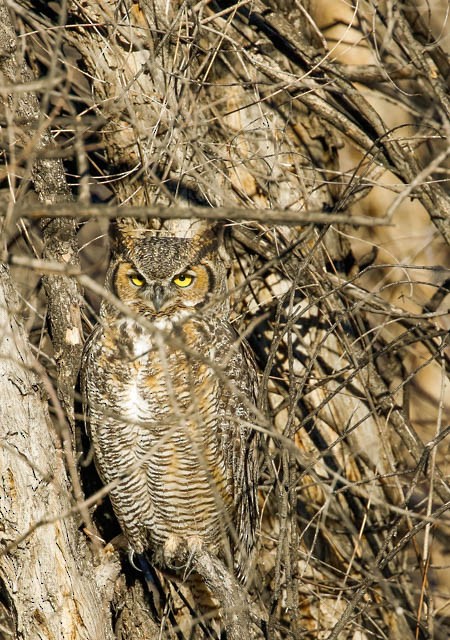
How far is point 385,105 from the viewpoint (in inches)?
133

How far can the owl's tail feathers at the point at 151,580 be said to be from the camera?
10.0 ft

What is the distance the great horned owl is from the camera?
2637 millimetres

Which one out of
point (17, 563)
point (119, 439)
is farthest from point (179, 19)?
point (17, 563)

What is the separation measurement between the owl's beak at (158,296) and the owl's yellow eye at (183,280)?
0.07 meters

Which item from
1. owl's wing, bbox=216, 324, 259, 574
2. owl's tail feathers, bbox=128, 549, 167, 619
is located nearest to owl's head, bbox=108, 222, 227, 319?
owl's wing, bbox=216, 324, 259, 574

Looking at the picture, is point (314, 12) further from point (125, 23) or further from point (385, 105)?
point (125, 23)

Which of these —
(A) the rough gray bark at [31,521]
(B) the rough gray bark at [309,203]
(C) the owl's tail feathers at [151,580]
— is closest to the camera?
(A) the rough gray bark at [31,521]

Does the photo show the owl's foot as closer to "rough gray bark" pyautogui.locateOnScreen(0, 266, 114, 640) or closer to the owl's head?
"rough gray bark" pyautogui.locateOnScreen(0, 266, 114, 640)

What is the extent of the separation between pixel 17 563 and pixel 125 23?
1.92 m

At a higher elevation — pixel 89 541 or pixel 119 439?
pixel 119 439

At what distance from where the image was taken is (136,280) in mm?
2715

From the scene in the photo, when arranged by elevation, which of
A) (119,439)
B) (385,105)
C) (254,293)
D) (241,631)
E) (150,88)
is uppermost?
(150,88)

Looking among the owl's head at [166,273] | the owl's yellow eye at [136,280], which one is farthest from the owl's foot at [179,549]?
the owl's yellow eye at [136,280]

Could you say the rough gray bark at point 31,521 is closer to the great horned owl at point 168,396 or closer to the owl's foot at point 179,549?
the great horned owl at point 168,396
